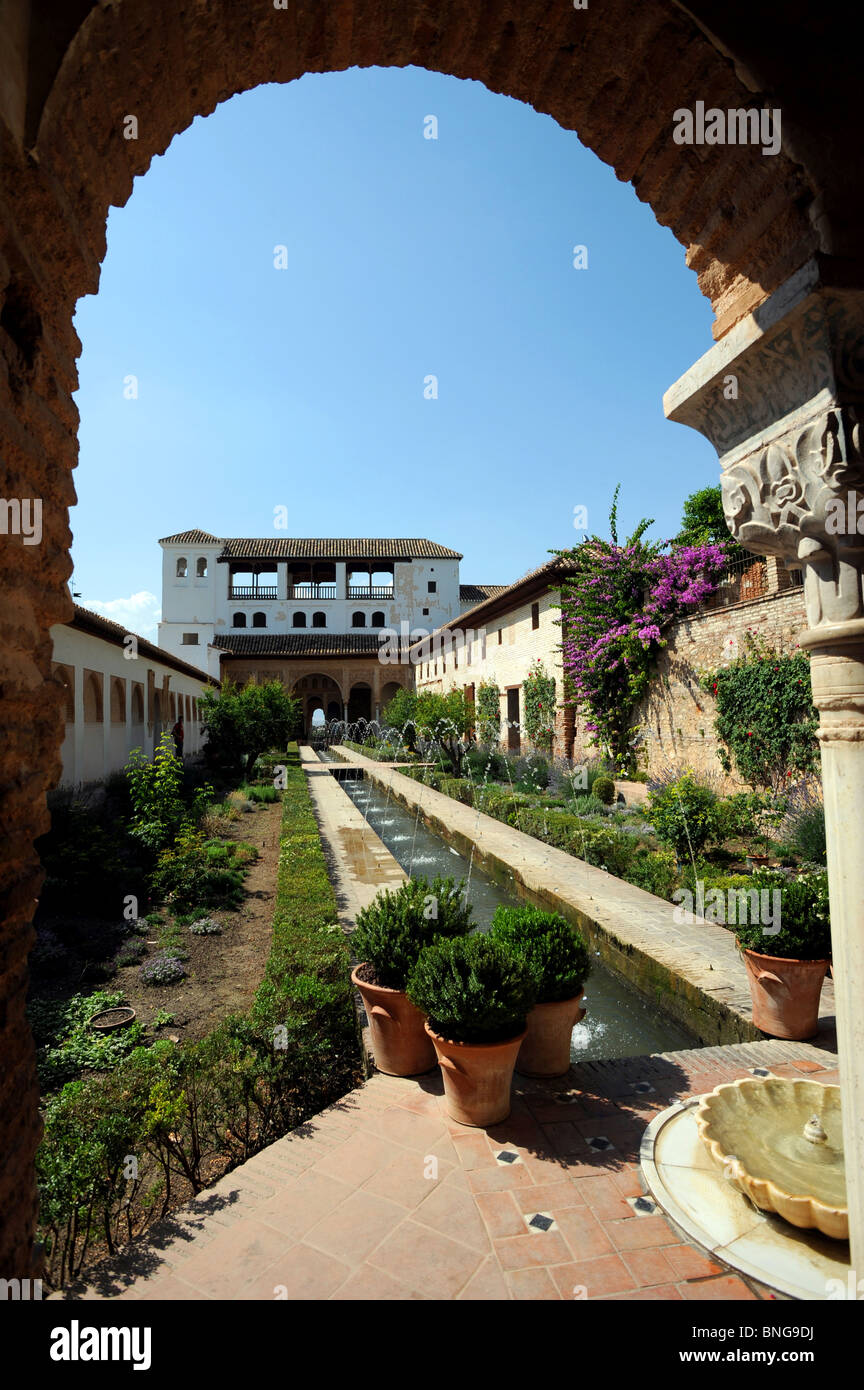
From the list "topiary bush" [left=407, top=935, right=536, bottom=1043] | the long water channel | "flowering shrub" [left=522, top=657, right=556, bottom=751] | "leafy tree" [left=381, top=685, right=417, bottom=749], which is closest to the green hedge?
"topiary bush" [left=407, top=935, right=536, bottom=1043]

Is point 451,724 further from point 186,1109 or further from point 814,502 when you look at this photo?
point 814,502

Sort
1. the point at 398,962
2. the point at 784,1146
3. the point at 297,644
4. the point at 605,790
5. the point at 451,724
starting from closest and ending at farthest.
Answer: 1. the point at 784,1146
2. the point at 398,962
3. the point at 605,790
4. the point at 451,724
5. the point at 297,644

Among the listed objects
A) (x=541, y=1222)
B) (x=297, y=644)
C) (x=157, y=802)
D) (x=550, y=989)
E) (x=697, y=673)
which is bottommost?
(x=541, y=1222)

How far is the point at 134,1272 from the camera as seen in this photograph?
2.29 m

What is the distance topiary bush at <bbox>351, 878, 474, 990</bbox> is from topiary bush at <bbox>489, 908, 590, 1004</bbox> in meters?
0.29

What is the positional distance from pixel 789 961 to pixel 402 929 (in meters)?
2.13

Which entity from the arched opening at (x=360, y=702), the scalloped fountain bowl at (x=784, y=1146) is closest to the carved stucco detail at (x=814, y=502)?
the scalloped fountain bowl at (x=784, y=1146)

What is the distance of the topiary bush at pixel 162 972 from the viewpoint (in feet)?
17.8

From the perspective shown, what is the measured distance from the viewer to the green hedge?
2646mm

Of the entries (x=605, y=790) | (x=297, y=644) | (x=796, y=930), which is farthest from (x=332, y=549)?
(x=796, y=930)

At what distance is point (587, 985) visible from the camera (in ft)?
18.1

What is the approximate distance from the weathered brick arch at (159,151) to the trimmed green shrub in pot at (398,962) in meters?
1.99

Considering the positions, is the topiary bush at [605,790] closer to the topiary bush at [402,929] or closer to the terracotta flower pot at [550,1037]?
the topiary bush at [402,929]

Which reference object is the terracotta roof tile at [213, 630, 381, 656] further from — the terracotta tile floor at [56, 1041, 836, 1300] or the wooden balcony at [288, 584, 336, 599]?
the terracotta tile floor at [56, 1041, 836, 1300]
